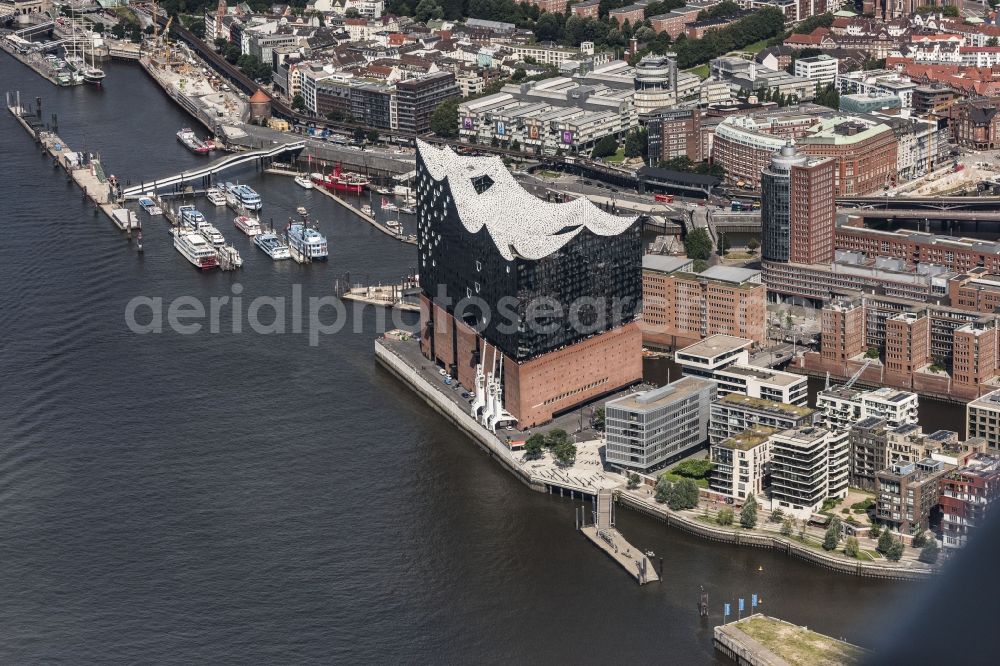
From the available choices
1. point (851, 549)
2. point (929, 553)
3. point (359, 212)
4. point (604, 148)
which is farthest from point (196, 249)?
point (929, 553)

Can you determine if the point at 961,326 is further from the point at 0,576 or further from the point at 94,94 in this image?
the point at 94,94

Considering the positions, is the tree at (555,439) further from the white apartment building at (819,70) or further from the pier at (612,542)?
the white apartment building at (819,70)

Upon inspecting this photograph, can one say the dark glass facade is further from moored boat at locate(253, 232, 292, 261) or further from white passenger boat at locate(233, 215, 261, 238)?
white passenger boat at locate(233, 215, 261, 238)

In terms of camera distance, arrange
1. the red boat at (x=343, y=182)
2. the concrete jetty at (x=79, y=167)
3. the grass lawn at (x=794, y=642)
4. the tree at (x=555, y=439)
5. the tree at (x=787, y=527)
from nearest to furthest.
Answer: the grass lawn at (x=794, y=642)
the tree at (x=787, y=527)
the tree at (x=555, y=439)
the concrete jetty at (x=79, y=167)
the red boat at (x=343, y=182)

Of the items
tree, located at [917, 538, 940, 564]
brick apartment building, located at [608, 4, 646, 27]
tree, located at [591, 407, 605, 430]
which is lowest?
tree, located at [917, 538, 940, 564]

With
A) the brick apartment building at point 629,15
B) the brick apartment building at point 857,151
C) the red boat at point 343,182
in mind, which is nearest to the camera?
the brick apartment building at point 857,151

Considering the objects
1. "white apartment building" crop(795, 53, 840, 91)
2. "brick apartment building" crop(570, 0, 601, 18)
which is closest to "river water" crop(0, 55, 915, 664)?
"white apartment building" crop(795, 53, 840, 91)

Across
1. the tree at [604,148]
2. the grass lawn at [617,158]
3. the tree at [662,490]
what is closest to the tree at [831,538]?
the tree at [662,490]

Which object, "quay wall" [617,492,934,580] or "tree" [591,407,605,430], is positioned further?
"tree" [591,407,605,430]
